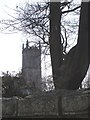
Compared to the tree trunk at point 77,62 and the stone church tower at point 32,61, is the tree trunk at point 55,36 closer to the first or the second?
the tree trunk at point 77,62

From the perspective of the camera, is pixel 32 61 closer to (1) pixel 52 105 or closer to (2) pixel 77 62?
(2) pixel 77 62

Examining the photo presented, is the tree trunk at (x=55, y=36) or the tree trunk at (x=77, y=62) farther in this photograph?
the tree trunk at (x=55, y=36)

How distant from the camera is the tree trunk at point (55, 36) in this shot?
4680mm

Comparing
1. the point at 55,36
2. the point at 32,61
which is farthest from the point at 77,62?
the point at 32,61

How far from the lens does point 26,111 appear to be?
11.4 ft

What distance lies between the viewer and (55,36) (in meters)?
4.81

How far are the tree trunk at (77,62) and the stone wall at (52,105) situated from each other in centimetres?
70

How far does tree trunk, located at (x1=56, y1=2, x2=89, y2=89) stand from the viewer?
3.76 meters

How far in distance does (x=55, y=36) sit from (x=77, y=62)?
3.19ft

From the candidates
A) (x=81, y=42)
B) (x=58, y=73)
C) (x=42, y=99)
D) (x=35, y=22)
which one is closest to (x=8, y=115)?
(x=42, y=99)

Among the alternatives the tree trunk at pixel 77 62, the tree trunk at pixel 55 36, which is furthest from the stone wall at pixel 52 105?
the tree trunk at pixel 55 36

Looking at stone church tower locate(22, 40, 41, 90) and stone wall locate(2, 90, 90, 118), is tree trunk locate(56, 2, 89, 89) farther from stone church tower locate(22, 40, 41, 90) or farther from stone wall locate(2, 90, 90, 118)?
stone church tower locate(22, 40, 41, 90)

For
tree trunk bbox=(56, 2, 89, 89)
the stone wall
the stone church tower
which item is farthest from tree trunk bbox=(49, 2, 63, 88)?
the stone church tower

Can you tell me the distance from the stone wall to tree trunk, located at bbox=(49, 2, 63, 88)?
1.05m
